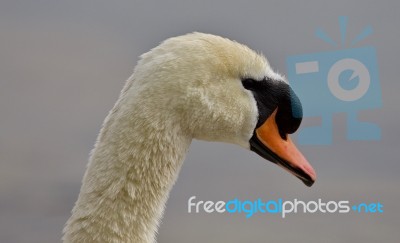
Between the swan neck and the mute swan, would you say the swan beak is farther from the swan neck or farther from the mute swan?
the swan neck

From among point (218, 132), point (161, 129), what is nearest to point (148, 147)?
point (161, 129)

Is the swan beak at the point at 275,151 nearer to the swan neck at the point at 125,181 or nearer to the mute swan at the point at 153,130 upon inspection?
the mute swan at the point at 153,130

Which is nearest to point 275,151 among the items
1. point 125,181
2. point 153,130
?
point 153,130

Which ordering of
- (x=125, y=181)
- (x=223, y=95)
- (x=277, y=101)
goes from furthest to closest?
1. (x=277, y=101)
2. (x=223, y=95)
3. (x=125, y=181)

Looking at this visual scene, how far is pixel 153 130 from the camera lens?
430 cm

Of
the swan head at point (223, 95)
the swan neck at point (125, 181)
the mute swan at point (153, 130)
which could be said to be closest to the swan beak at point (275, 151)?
the swan head at point (223, 95)

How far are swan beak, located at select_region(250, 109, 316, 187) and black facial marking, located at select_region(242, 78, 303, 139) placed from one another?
0.14 feet

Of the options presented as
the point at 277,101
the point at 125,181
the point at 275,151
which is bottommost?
the point at 125,181

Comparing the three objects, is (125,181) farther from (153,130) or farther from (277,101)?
(277,101)

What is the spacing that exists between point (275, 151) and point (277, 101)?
10.8 inches

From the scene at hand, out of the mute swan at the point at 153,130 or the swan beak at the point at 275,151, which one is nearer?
the mute swan at the point at 153,130

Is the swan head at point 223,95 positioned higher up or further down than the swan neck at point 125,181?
higher up

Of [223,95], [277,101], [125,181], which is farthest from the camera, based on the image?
[277,101]

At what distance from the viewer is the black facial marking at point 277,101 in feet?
15.2
